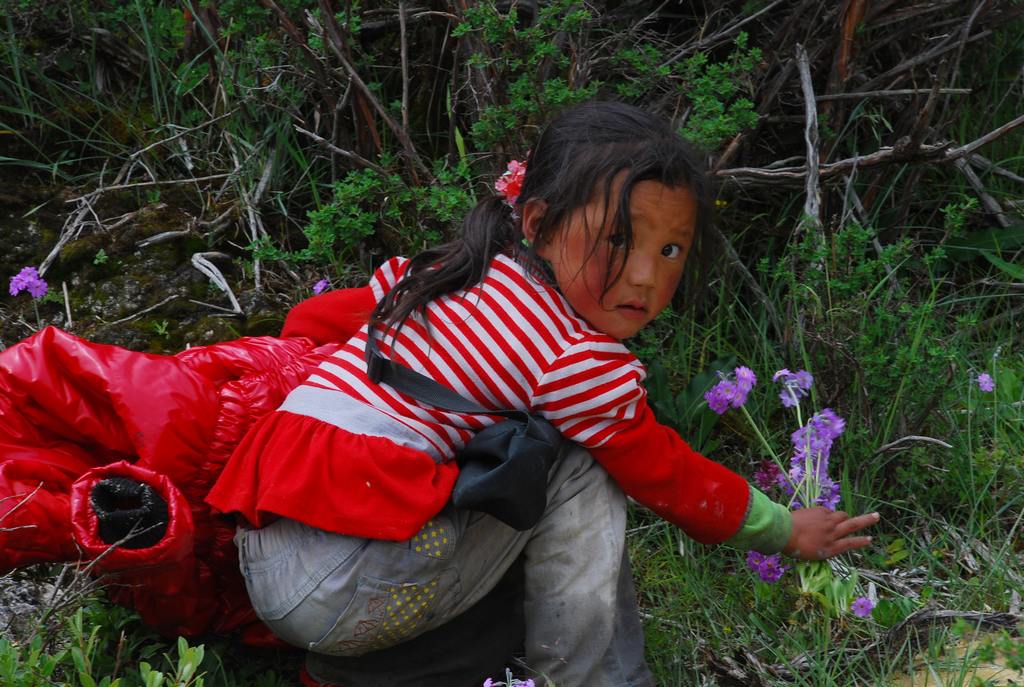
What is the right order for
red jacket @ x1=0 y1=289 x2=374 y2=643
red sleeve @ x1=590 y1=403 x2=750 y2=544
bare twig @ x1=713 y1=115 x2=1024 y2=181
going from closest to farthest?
red jacket @ x1=0 y1=289 x2=374 y2=643 → red sleeve @ x1=590 y1=403 x2=750 y2=544 → bare twig @ x1=713 y1=115 x2=1024 y2=181

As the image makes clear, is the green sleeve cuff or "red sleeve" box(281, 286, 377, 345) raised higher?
"red sleeve" box(281, 286, 377, 345)

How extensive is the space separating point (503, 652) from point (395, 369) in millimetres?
668

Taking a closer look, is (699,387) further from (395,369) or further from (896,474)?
(395,369)

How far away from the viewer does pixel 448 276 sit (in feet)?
7.43

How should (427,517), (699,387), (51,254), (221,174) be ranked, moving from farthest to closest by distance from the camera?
(221,174) → (51,254) → (699,387) → (427,517)

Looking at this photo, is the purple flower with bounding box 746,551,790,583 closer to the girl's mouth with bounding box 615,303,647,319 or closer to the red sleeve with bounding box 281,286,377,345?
the girl's mouth with bounding box 615,303,647,319

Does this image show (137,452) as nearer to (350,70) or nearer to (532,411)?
(532,411)

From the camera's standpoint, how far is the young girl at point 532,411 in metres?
2.12

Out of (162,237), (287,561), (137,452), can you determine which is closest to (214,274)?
(162,237)

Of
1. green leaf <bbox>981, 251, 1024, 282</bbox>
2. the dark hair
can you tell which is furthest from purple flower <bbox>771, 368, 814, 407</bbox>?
green leaf <bbox>981, 251, 1024, 282</bbox>

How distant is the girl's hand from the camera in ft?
7.98

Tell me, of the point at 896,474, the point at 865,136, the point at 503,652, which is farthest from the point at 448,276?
the point at 865,136

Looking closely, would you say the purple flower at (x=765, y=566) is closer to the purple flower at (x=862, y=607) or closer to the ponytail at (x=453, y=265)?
the purple flower at (x=862, y=607)

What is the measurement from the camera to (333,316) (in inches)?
103
